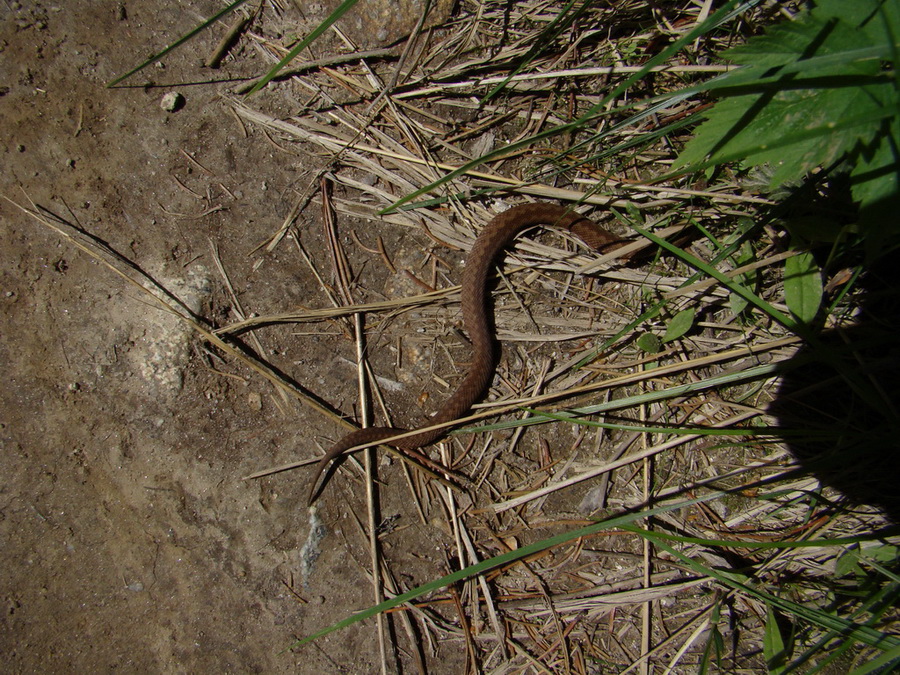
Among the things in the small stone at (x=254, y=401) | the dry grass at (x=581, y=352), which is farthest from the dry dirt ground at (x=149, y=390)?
the dry grass at (x=581, y=352)

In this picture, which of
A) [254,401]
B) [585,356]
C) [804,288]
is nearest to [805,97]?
[804,288]

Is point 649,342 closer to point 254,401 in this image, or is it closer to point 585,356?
point 585,356

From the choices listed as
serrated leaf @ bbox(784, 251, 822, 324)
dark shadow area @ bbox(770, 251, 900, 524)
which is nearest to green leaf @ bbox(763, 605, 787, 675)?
dark shadow area @ bbox(770, 251, 900, 524)

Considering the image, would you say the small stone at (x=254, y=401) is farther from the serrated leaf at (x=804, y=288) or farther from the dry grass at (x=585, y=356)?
the serrated leaf at (x=804, y=288)

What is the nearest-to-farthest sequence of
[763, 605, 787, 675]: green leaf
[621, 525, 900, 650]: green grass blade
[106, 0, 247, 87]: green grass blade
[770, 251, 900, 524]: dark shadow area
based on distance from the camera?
[106, 0, 247, 87]: green grass blade, [621, 525, 900, 650]: green grass blade, [763, 605, 787, 675]: green leaf, [770, 251, 900, 524]: dark shadow area

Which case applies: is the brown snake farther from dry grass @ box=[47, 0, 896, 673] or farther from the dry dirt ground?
the dry dirt ground

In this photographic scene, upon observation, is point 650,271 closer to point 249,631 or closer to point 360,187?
point 360,187
